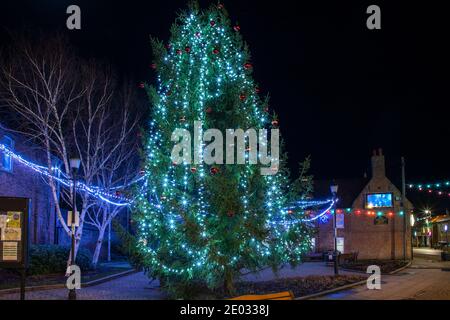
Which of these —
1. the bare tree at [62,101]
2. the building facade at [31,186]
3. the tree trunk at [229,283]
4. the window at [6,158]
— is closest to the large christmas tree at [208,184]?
the tree trunk at [229,283]

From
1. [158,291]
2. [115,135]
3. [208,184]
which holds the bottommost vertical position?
[158,291]

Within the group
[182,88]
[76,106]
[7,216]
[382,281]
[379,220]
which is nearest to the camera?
[7,216]

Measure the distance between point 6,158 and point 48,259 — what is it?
184 inches

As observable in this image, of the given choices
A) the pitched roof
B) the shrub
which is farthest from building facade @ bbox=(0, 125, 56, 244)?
the pitched roof

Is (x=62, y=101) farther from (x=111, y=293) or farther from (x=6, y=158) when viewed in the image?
(x=111, y=293)

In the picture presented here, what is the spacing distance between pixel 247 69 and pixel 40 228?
1496cm

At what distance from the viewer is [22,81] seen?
21.8 meters

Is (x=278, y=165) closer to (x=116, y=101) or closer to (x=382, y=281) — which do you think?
(x=382, y=281)

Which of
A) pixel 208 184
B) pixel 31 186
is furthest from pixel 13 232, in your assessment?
pixel 31 186

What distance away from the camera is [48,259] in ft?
72.5

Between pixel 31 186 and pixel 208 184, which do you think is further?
pixel 31 186

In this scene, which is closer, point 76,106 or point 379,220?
point 76,106

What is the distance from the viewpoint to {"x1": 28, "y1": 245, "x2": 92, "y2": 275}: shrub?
21375 millimetres

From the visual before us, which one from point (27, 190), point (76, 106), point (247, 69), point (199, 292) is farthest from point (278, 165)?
point (27, 190)
